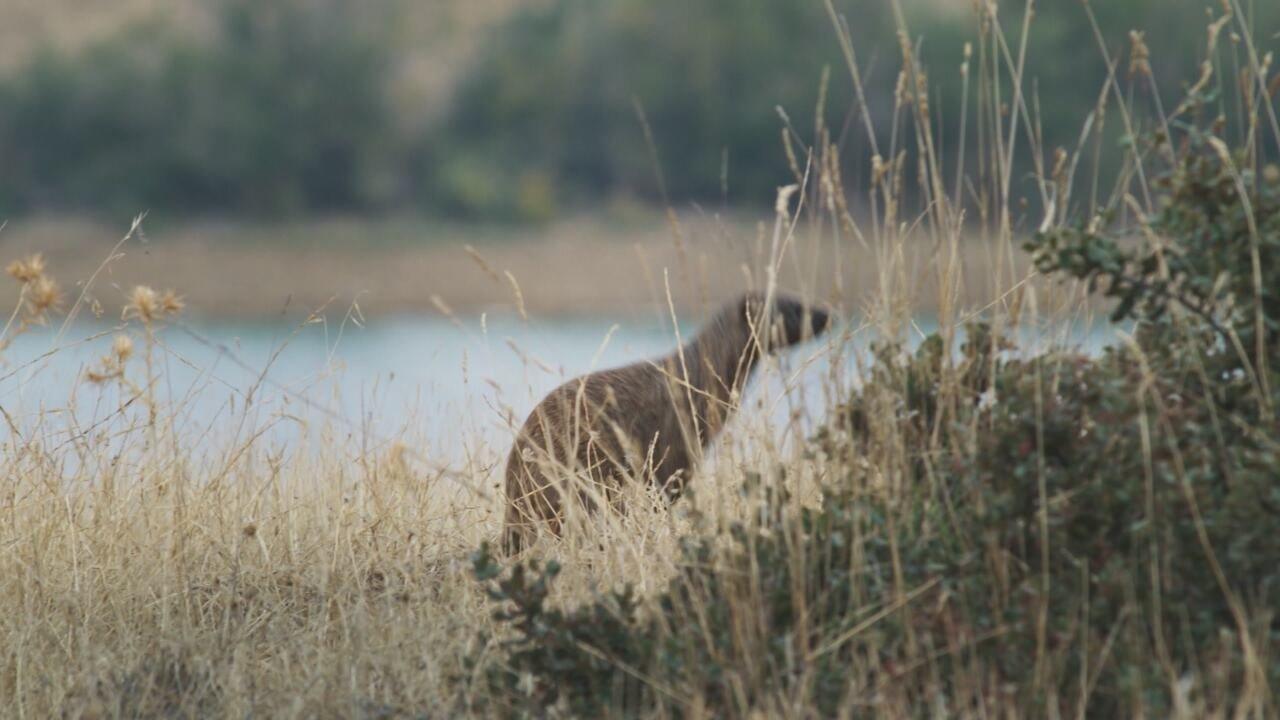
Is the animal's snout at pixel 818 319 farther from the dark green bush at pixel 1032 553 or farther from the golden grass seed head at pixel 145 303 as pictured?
the golden grass seed head at pixel 145 303

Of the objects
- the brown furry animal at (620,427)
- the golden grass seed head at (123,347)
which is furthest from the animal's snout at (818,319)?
the golden grass seed head at (123,347)

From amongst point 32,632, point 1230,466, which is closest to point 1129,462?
point 1230,466

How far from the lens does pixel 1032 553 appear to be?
3.13 m

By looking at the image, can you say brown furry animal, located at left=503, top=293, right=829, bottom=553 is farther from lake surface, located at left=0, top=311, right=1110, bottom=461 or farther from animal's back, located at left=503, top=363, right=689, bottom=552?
lake surface, located at left=0, top=311, right=1110, bottom=461

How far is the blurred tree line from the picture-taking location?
39.3m

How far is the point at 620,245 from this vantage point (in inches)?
1363

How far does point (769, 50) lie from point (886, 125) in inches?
564

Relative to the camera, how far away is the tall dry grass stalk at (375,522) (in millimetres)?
3293

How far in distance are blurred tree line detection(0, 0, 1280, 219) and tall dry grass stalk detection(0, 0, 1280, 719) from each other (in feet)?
103

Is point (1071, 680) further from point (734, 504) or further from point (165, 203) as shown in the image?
point (165, 203)

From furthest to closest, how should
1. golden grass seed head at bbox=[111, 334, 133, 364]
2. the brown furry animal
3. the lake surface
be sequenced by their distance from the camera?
1. the brown furry animal
2. golden grass seed head at bbox=[111, 334, 133, 364]
3. the lake surface

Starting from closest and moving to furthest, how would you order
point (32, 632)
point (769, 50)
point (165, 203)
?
point (32, 632) < point (165, 203) < point (769, 50)

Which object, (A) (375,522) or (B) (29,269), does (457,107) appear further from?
(B) (29,269)

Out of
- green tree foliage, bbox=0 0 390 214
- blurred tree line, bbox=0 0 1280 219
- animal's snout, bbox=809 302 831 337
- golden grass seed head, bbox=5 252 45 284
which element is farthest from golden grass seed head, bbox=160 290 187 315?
green tree foliage, bbox=0 0 390 214
